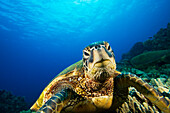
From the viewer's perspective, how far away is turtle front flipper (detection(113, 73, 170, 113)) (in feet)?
4.90

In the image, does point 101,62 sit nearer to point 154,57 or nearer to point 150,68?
point 150,68

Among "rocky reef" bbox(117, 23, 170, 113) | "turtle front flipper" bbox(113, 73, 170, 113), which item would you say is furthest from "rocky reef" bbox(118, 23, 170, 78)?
"turtle front flipper" bbox(113, 73, 170, 113)

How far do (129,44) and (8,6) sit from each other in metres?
133

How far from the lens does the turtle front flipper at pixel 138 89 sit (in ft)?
4.90

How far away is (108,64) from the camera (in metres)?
1.26

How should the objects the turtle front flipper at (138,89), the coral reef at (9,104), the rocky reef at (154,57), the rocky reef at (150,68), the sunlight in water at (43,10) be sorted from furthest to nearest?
1. the sunlight in water at (43,10)
2. the coral reef at (9,104)
3. the rocky reef at (154,57)
4. the rocky reef at (150,68)
5. the turtle front flipper at (138,89)

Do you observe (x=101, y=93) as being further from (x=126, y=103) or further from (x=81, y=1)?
(x=81, y=1)

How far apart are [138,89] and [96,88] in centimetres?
87

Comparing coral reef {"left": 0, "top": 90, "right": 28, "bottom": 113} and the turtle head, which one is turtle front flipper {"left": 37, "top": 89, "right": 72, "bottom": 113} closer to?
the turtle head

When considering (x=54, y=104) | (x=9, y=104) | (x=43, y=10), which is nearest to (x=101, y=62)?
(x=54, y=104)

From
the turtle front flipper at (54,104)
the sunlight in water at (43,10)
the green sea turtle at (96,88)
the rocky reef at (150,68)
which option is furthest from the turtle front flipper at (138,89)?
the sunlight in water at (43,10)

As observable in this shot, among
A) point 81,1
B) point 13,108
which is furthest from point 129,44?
point 13,108

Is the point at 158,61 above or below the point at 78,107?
above

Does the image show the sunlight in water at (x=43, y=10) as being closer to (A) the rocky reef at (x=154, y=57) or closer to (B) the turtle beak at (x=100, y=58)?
(A) the rocky reef at (x=154, y=57)
